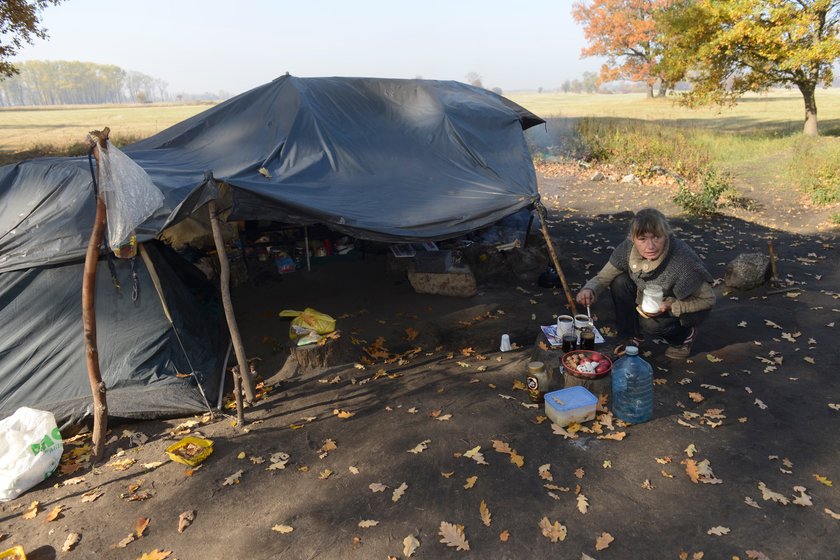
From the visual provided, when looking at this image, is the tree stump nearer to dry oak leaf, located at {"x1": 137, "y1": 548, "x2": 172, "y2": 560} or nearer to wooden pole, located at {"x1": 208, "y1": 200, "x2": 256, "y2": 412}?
wooden pole, located at {"x1": 208, "y1": 200, "x2": 256, "y2": 412}

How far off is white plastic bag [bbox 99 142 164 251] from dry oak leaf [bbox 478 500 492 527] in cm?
385

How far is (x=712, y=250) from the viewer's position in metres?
9.77

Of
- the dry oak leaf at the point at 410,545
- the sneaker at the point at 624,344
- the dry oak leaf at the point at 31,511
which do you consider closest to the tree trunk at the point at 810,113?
the sneaker at the point at 624,344

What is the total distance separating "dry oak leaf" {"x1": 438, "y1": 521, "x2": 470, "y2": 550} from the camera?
340 centimetres

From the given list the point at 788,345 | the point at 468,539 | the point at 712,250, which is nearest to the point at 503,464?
the point at 468,539

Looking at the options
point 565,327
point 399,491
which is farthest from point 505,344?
point 399,491

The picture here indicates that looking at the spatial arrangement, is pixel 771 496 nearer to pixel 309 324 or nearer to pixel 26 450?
pixel 309 324

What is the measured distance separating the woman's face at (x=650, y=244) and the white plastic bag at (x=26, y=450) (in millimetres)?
5851

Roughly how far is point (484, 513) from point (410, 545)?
0.62m

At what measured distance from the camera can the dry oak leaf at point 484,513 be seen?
3.59 meters

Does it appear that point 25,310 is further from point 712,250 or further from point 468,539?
point 712,250

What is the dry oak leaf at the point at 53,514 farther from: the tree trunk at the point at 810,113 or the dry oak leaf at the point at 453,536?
the tree trunk at the point at 810,113

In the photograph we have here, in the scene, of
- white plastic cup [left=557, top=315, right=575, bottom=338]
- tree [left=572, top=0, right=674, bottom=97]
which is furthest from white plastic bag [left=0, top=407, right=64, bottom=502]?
tree [left=572, top=0, right=674, bottom=97]

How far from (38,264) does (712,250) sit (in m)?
10.9
